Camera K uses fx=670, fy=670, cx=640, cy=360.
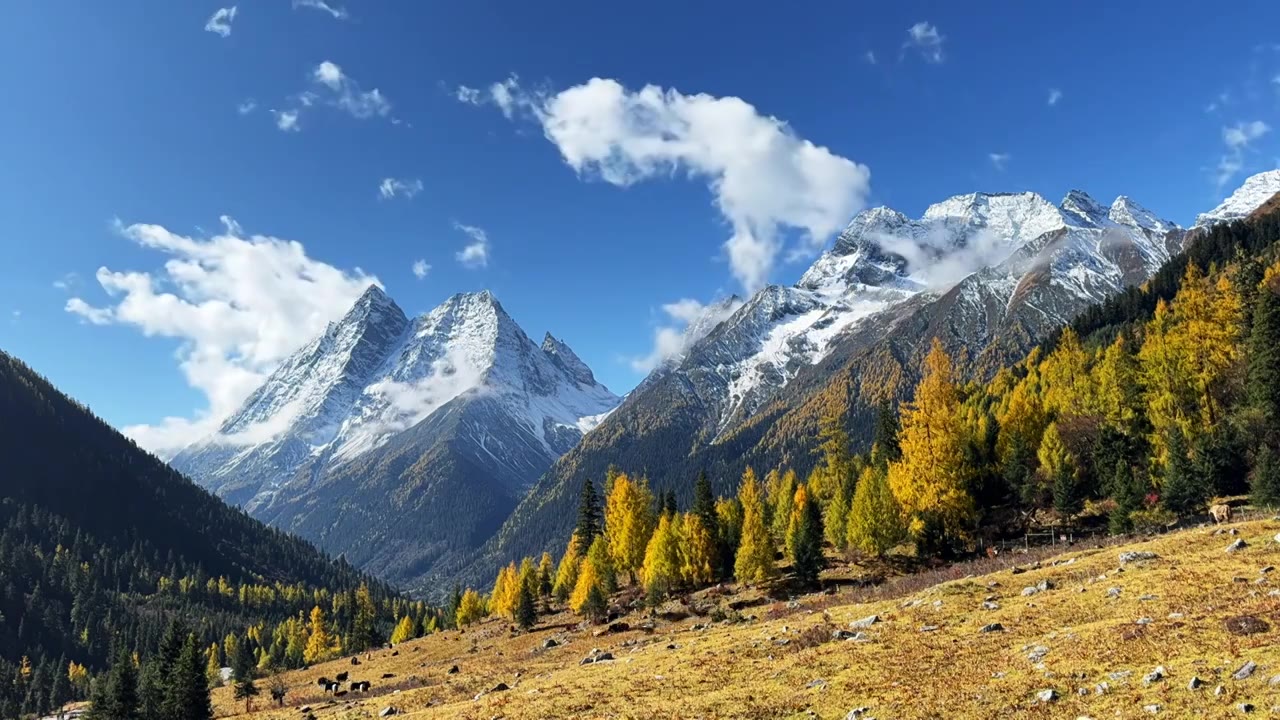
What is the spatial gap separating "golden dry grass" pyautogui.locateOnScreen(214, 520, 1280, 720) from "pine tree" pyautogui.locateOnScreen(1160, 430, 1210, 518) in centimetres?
2339

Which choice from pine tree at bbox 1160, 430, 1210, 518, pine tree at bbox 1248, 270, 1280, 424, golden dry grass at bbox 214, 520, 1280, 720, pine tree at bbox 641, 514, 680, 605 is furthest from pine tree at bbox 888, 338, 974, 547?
pine tree at bbox 641, 514, 680, 605

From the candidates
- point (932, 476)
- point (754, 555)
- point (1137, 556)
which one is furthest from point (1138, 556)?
point (754, 555)

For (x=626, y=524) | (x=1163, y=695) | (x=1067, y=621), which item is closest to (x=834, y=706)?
(x=1163, y=695)

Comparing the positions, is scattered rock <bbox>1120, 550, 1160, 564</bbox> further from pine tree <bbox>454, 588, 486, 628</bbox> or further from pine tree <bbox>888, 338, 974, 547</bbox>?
pine tree <bbox>454, 588, 486, 628</bbox>

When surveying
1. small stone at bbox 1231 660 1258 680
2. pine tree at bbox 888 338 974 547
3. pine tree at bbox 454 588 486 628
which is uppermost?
pine tree at bbox 888 338 974 547

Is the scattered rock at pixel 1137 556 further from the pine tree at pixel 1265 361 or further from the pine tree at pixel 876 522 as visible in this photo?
the pine tree at pixel 1265 361

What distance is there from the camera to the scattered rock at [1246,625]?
1741 cm

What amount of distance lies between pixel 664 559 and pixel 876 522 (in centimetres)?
2507

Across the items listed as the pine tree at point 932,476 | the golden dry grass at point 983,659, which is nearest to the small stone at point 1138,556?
the golden dry grass at point 983,659

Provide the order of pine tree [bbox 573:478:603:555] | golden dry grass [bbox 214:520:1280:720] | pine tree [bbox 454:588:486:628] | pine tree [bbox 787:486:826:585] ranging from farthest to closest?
pine tree [bbox 454:588:486:628], pine tree [bbox 573:478:603:555], pine tree [bbox 787:486:826:585], golden dry grass [bbox 214:520:1280:720]

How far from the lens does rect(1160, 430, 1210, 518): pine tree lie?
54.9 m

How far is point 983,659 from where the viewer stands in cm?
2053

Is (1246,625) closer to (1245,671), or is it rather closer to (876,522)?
(1245,671)

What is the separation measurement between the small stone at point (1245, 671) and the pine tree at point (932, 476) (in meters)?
→ 45.2
